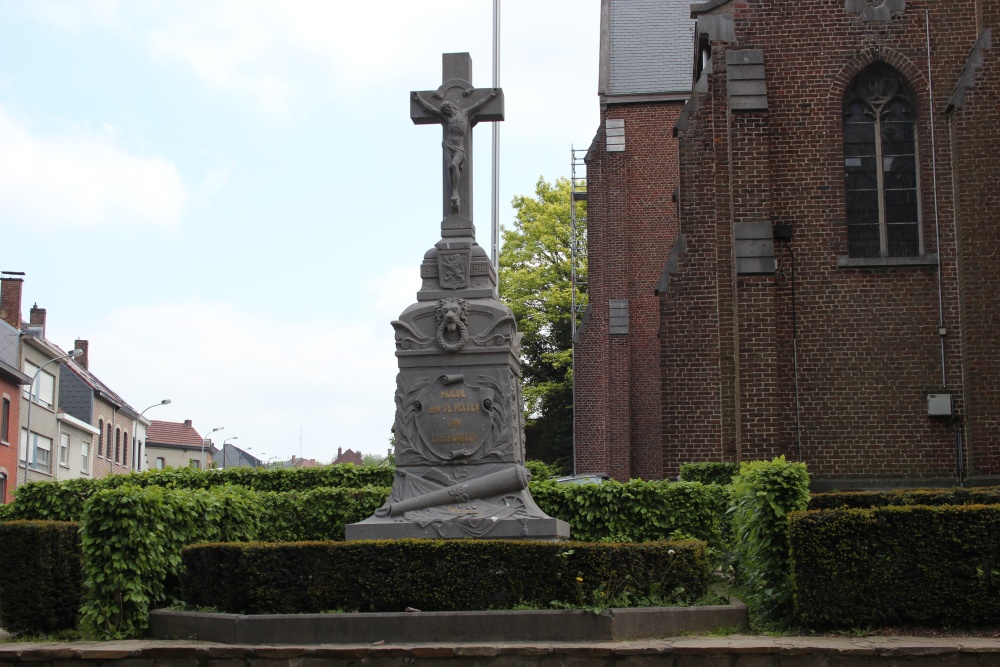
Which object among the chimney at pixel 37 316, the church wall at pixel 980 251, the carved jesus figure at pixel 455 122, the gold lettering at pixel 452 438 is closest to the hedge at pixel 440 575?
the gold lettering at pixel 452 438

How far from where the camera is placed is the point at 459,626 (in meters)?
9.41

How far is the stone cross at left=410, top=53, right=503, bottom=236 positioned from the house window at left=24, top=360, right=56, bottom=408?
38.7m

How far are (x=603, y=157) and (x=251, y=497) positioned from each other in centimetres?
2175

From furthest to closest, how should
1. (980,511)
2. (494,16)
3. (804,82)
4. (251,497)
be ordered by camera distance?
(494,16) → (804,82) → (251,497) → (980,511)

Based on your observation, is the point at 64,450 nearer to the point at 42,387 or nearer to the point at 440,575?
the point at 42,387

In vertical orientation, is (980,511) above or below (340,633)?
above

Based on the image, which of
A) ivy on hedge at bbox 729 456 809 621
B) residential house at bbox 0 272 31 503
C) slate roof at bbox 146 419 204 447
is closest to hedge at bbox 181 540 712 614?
ivy on hedge at bbox 729 456 809 621

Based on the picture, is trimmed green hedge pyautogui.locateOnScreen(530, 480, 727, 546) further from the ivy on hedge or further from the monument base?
the ivy on hedge

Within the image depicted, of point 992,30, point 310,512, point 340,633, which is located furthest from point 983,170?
point 340,633

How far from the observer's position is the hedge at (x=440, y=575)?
9.83 metres

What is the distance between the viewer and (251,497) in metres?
13.8

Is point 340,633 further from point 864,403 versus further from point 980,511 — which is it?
point 864,403

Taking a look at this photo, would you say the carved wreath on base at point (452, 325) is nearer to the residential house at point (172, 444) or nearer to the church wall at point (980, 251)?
the church wall at point (980, 251)

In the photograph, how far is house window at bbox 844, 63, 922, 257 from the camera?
19172 millimetres
